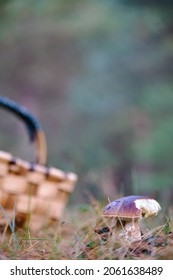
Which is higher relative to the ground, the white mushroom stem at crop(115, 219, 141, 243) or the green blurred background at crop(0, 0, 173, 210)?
the green blurred background at crop(0, 0, 173, 210)

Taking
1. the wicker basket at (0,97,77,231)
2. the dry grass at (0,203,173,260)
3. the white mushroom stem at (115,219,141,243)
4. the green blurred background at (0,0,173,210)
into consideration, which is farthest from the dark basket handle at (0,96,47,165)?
the green blurred background at (0,0,173,210)

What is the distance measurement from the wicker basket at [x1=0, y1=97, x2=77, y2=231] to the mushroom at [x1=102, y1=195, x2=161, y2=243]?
392mm

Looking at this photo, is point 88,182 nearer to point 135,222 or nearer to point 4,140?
point 4,140

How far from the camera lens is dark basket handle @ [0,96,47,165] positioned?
4.16 ft

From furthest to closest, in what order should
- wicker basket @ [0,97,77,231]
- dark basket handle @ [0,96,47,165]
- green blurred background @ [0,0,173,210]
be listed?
green blurred background @ [0,0,173,210] < dark basket handle @ [0,96,47,165] < wicker basket @ [0,97,77,231]

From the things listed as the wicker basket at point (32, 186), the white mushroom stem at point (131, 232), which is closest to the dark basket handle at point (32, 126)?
the wicker basket at point (32, 186)

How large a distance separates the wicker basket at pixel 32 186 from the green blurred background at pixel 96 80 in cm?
136

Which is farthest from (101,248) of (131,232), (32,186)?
(32,186)

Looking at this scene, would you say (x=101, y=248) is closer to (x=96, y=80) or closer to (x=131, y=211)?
(x=131, y=211)

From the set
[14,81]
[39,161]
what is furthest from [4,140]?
[39,161]

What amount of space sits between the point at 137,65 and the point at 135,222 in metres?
2.76

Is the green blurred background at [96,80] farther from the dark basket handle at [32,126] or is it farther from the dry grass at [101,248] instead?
the dry grass at [101,248]

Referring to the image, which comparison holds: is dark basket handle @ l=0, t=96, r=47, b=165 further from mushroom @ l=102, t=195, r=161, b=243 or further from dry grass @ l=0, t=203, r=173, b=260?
mushroom @ l=102, t=195, r=161, b=243
